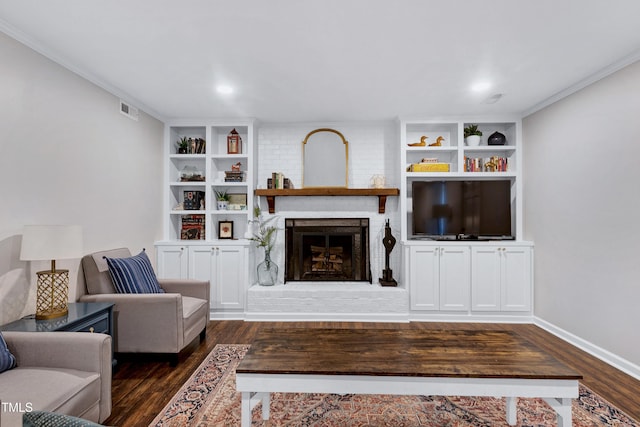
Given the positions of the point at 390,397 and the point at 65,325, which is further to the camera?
the point at 390,397

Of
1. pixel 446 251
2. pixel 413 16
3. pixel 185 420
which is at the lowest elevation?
pixel 185 420

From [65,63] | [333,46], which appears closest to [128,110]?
[65,63]

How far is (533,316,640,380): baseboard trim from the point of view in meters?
2.57

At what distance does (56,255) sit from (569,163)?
440 centimetres

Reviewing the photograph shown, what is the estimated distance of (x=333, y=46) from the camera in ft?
7.88

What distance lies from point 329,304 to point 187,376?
1.82 metres

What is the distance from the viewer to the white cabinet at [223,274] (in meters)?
4.03

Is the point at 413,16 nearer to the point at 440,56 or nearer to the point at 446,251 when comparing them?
the point at 440,56

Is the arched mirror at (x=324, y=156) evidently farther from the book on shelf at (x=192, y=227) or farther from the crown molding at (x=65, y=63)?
the crown molding at (x=65, y=63)

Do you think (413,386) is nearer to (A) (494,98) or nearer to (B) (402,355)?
(B) (402,355)

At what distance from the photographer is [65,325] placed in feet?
6.82

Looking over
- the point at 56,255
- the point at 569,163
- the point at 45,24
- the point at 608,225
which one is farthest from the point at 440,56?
the point at 56,255

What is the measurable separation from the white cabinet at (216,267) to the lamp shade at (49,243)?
1768 mm

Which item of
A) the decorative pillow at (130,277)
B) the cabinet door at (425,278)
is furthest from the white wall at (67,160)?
the cabinet door at (425,278)
